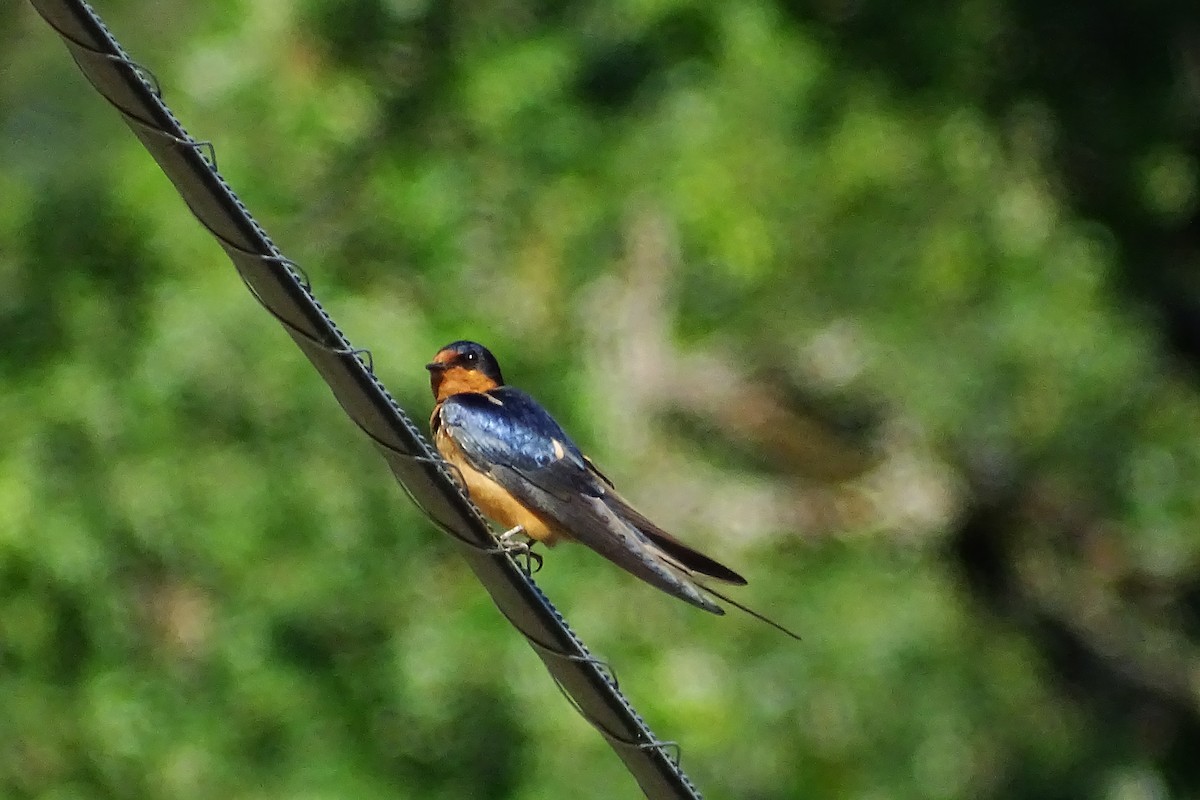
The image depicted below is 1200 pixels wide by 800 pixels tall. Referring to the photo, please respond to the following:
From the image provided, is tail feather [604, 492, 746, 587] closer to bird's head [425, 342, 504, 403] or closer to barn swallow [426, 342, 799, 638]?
barn swallow [426, 342, 799, 638]

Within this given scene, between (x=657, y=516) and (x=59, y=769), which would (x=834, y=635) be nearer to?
(x=657, y=516)

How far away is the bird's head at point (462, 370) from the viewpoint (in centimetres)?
456

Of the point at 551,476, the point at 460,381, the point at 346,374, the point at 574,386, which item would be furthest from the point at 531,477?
the point at 574,386

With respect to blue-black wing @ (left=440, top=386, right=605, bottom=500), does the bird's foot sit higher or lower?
lower

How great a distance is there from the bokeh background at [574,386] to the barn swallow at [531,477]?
1.97 meters

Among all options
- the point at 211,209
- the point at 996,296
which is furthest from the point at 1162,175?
the point at 211,209

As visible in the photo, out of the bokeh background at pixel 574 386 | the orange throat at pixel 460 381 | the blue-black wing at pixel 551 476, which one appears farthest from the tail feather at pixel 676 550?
the bokeh background at pixel 574 386

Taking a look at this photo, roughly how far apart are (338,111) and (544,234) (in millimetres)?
911

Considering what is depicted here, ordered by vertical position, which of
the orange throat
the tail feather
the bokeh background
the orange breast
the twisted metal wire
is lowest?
the twisted metal wire

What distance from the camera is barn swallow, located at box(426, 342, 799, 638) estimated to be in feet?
11.8

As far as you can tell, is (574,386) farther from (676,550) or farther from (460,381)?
(676,550)

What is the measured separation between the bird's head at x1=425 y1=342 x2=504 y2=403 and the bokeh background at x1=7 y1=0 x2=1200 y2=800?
4.82 ft

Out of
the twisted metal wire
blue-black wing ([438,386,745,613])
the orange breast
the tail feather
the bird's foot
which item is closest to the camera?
the twisted metal wire

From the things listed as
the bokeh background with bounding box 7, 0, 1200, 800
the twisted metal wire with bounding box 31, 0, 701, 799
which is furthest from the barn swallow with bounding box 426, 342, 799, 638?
the bokeh background with bounding box 7, 0, 1200, 800
